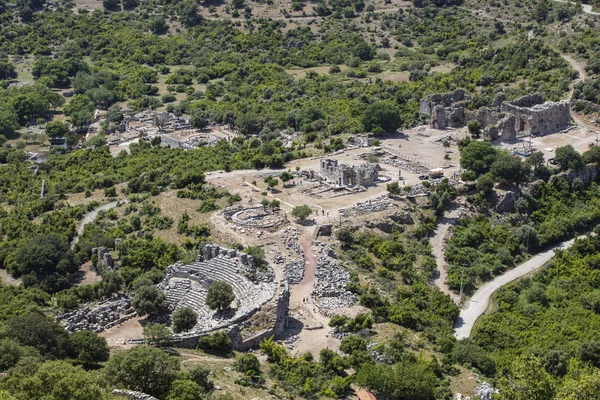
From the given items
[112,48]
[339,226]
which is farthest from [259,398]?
[112,48]

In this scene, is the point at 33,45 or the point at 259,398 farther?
the point at 33,45

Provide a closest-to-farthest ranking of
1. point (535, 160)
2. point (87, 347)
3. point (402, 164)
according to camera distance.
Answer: point (87, 347), point (535, 160), point (402, 164)

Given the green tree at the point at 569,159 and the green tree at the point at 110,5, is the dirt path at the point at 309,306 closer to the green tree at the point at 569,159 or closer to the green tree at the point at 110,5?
the green tree at the point at 569,159

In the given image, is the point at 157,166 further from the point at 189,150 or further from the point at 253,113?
the point at 253,113

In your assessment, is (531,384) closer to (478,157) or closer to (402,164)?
(478,157)

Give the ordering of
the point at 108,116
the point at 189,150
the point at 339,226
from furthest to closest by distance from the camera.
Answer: the point at 108,116
the point at 189,150
the point at 339,226

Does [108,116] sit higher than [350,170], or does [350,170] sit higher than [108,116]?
[350,170]

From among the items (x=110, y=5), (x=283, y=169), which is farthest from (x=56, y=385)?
(x=110, y=5)
